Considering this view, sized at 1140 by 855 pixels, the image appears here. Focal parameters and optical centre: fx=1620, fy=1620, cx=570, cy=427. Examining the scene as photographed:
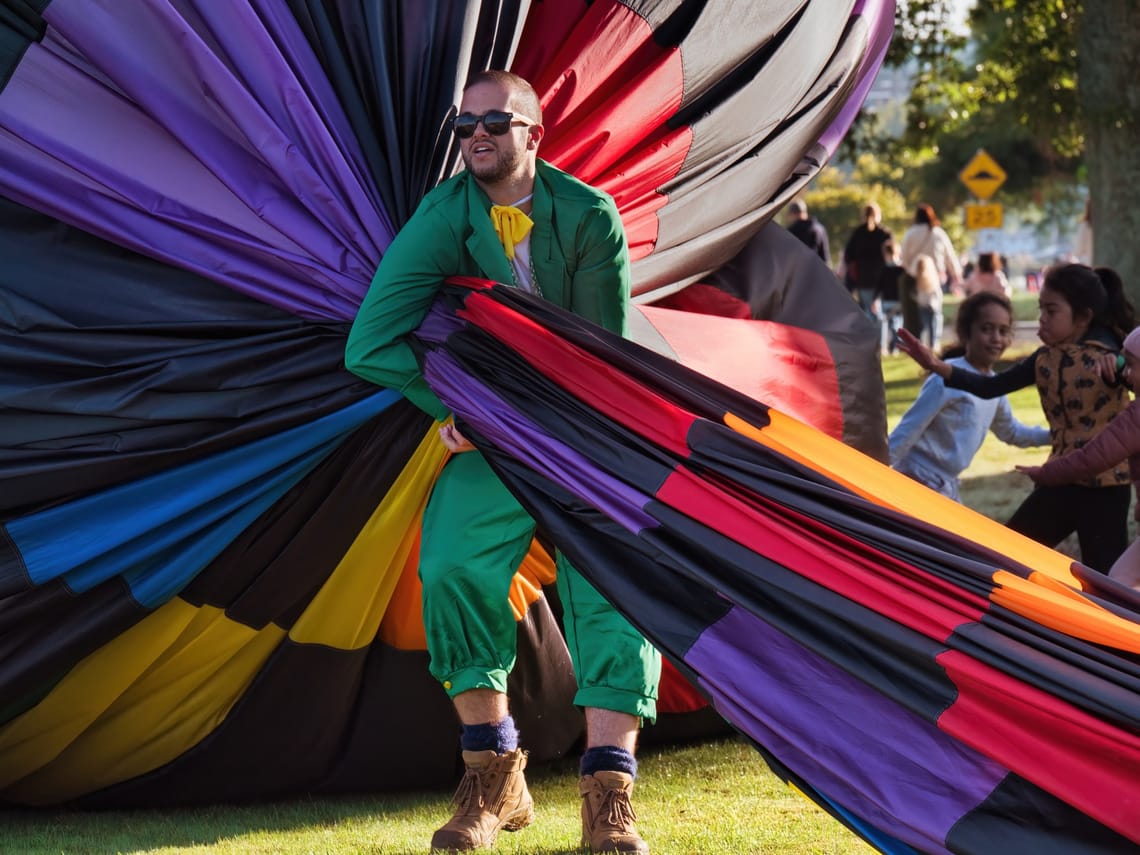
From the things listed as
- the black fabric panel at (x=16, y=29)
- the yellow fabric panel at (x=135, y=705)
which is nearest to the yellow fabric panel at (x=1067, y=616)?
the yellow fabric panel at (x=135, y=705)

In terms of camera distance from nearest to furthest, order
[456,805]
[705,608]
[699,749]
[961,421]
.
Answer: [705,608]
[456,805]
[699,749]
[961,421]

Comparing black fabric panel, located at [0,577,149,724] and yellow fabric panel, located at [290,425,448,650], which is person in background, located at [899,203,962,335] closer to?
yellow fabric panel, located at [290,425,448,650]

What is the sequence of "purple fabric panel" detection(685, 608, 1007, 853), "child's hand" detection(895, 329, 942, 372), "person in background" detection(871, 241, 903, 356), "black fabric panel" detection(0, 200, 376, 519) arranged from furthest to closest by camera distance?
1. "person in background" detection(871, 241, 903, 356)
2. "child's hand" detection(895, 329, 942, 372)
3. "black fabric panel" detection(0, 200, 376, 519)
4. "purple fabric panel" detection(685, 608, 1007, 853)

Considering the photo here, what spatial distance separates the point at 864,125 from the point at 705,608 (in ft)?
33.2

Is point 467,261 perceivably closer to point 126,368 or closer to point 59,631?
point 126,368

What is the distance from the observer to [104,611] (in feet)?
13.3

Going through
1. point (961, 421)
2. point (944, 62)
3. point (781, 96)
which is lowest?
point (961, 421)

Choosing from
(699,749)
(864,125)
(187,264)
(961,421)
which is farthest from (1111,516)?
(864,125)

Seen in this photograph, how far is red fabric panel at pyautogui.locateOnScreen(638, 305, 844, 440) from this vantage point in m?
4.77

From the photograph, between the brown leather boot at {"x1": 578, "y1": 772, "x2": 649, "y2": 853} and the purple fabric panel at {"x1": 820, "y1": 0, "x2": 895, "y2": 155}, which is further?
the purple fabric panel at {"x1": 820, "y1": 0, "x2": 895, "y2": 155}

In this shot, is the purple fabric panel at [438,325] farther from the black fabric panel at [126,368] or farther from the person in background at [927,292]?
the person in background at [927,292]

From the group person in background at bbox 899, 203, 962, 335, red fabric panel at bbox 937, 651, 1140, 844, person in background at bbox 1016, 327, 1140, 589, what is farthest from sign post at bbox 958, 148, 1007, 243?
red fabric panel at bbox 937, 651, 1140, 844

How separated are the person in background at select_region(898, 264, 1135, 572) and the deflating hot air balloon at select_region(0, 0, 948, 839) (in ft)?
7.13

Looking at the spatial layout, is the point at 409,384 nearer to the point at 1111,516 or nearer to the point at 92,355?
the point at 92,355
